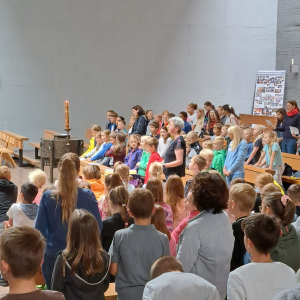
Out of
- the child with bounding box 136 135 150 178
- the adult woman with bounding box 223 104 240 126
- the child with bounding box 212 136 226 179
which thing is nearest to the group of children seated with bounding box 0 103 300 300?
the child with bounding box 136 135 150 178

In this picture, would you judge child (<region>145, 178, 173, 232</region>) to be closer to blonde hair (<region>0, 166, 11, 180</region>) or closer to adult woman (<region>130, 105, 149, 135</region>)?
blonde hair (<region>0, 166, 11, 180</region>)

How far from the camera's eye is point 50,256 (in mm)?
3783

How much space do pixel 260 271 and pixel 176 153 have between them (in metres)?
5.07

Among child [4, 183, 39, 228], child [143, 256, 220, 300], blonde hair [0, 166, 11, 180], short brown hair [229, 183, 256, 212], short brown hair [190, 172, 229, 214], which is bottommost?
child [4, 183, 39, 228]

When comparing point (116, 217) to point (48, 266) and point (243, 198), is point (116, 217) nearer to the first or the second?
point (48, 266)

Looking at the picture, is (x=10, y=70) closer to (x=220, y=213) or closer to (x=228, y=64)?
A: (x=228, y=64)

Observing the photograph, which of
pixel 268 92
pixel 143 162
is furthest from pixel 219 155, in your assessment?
pixel 268 92

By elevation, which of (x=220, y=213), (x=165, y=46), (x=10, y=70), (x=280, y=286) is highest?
(x=165, y=46)

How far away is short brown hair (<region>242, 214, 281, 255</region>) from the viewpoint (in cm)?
266

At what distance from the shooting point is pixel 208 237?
316 centimetres

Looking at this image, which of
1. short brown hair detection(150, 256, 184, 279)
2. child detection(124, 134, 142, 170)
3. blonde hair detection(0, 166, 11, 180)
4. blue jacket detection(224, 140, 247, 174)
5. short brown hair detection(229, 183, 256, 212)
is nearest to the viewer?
short brown hair detection(150, 256, 184, 279)

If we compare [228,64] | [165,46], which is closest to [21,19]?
[165,46]

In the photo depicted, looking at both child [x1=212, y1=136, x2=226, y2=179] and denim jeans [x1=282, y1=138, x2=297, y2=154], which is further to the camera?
denim jeans [x1=282, y1=138, x2=297, y2=154]

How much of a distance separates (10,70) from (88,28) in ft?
9.44
